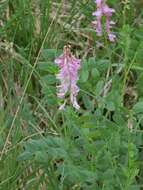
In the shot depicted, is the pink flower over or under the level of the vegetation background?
over

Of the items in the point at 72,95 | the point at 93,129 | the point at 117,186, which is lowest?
the point at 117,186

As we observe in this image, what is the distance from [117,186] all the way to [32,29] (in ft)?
2.88

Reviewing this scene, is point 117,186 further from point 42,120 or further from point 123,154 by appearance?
point 42,120

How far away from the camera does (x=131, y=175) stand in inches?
61.3

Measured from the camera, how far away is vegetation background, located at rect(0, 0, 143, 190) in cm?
169

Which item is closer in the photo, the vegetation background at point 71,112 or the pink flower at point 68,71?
the pink flower at point 68,71

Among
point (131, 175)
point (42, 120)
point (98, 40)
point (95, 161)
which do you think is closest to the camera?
point (131, 175)

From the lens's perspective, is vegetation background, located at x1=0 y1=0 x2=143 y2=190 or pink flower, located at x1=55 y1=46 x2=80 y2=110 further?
vegetation background, located at x1=0 y1=0 x2=143 y2=190

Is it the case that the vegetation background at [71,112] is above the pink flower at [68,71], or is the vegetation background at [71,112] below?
below

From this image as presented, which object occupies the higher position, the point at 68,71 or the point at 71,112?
the point at 68,71

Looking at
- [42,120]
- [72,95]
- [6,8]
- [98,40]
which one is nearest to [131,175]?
[72,95]

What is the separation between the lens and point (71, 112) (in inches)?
64.6

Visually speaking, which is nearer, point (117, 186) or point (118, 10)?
point (117, 186)

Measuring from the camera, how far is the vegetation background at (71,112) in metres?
1.69
